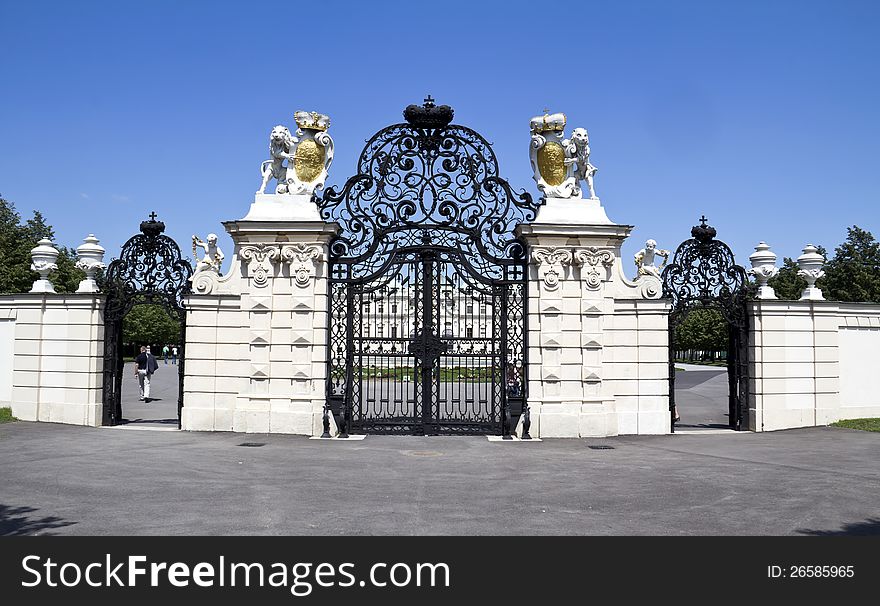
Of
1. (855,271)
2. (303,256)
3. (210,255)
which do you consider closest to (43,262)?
(210,255)

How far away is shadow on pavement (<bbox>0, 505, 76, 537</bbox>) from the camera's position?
708 centimetres

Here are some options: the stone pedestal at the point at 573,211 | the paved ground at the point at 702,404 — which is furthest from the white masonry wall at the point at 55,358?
the paved ground at the point at 702,404

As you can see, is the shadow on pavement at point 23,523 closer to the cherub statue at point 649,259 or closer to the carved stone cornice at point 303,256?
the carved stone cornice at point 303,256

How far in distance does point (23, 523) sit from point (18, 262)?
35733mm

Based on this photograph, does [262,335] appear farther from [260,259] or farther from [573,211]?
[573,211]

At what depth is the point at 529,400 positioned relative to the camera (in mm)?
15188

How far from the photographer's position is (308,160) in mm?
15641

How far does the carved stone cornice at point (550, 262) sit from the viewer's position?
15219 millimetres

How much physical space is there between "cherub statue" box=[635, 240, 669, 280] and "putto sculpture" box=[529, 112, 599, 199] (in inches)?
65.4

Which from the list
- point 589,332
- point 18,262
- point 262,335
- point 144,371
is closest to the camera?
point 262,335

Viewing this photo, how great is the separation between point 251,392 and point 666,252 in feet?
31.2

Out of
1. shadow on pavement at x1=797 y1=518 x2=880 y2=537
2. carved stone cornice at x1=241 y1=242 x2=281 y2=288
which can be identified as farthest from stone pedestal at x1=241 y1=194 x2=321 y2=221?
shadow on pavement at x1=797 y1=518 x2=880 y2=537

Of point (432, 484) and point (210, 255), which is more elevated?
point (210, 255)

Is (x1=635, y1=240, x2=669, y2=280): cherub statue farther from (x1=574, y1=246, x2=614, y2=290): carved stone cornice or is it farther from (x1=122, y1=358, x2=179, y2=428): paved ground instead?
(x1=122, y1=358, x2=179, y2=428): paved ground
